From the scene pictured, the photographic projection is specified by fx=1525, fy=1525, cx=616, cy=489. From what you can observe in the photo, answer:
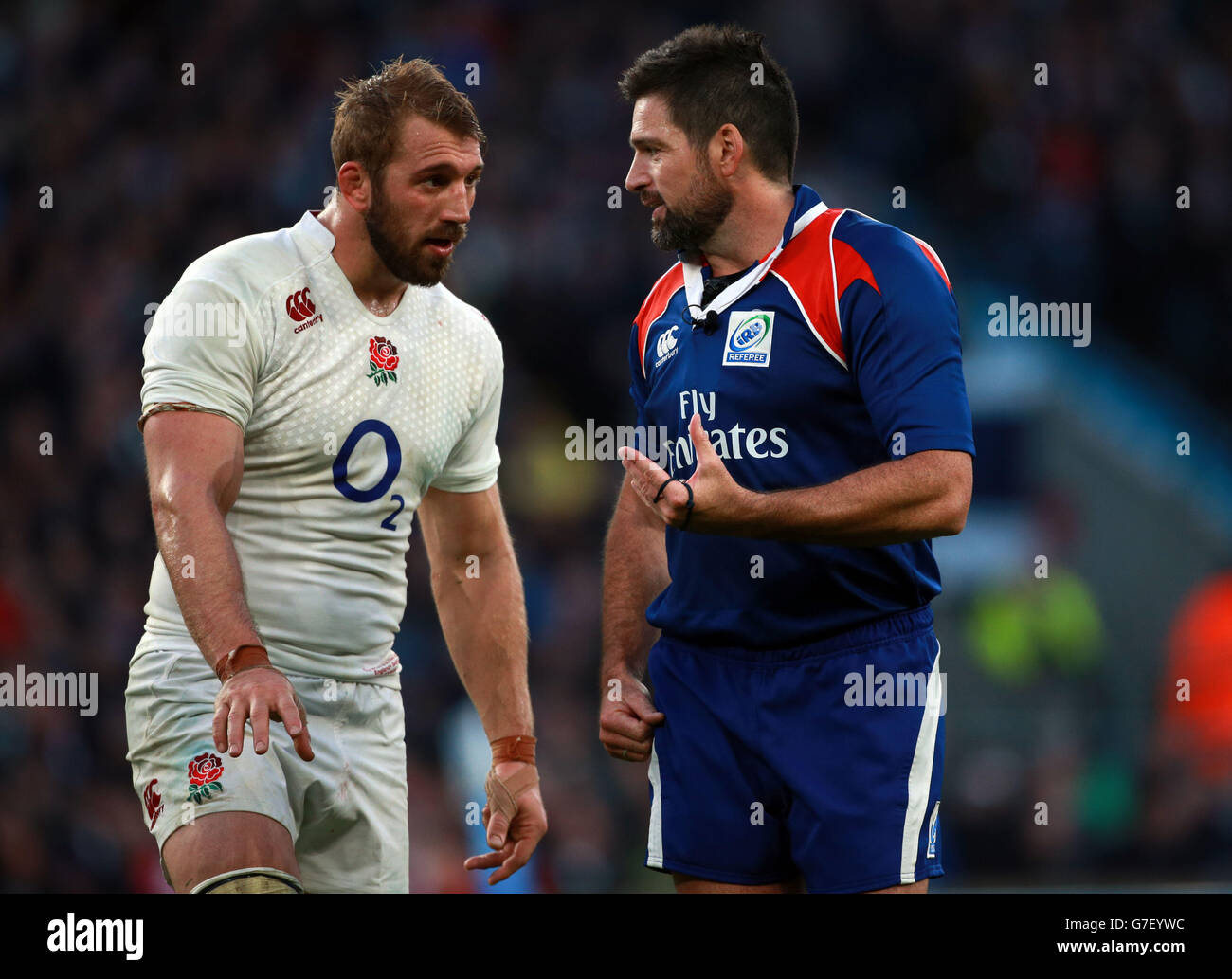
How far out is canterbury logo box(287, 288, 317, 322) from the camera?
3.77m

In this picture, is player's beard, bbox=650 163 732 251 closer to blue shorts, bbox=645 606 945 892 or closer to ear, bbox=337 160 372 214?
ear, bbox=337 160 372 214

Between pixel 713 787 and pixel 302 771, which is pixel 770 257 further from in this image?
pixel 302 771

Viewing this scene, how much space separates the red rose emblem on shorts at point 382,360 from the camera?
12.7 feet

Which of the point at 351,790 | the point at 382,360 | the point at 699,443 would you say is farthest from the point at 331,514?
the point at 699,443

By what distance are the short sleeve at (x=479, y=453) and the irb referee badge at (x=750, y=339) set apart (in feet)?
2.82

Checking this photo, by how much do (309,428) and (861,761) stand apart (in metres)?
1.53

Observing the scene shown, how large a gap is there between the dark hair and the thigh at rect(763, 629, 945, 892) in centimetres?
120

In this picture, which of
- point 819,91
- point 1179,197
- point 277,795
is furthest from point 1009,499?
point 277,795

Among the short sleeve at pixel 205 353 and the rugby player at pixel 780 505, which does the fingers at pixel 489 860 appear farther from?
the short sleeve at pixel 205 353

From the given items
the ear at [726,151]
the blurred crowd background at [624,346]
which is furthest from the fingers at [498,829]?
the blurred crowd background at [624,346]

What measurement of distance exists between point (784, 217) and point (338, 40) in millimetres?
7930

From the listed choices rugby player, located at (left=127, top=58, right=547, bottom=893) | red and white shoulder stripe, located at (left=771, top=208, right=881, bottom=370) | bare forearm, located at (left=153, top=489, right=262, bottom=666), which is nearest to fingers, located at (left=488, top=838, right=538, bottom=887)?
rugby player, located at (left=127, top=58, right=547, bottom=893)

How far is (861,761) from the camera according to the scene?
130 inches

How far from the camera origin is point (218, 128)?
10.1m
